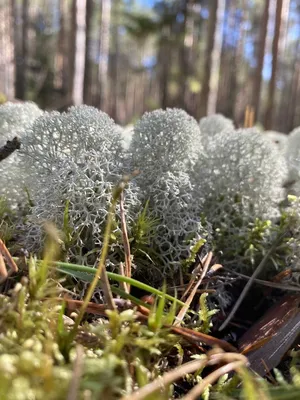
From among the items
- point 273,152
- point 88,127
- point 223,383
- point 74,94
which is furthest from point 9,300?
point 74,94

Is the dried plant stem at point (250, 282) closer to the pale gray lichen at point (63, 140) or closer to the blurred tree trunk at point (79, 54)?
the pale gray lichen at point (63, 140)

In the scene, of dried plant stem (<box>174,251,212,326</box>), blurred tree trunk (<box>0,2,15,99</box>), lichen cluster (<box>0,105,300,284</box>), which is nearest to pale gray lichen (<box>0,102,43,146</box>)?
lichen cluster (<box>0,105,300,284</box>)

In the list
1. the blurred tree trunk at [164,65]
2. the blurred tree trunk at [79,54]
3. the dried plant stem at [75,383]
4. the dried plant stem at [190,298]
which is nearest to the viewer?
the dried plant stem at [75,383]

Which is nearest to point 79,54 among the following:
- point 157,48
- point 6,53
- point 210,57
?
point 210,57

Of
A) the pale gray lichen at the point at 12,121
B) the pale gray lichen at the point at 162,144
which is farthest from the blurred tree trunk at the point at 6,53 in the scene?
the pale gray lichen at the point at 162,144

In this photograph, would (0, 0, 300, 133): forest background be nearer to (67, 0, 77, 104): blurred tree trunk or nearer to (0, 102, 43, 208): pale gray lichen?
(67, 0, 77, 104): blurred tree trunk

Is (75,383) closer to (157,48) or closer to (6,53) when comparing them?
(6,53)
